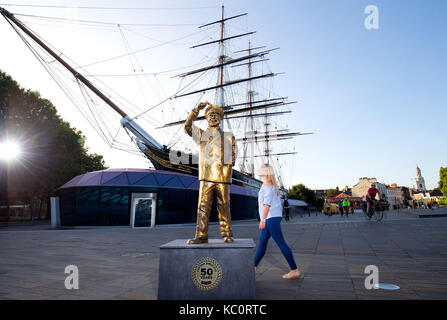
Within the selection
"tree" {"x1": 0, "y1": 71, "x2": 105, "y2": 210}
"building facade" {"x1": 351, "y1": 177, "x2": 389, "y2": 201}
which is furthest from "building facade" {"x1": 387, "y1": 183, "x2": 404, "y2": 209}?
"tree" {"x1": 0, "y1": 71, "x2": 105, "y2": 210}

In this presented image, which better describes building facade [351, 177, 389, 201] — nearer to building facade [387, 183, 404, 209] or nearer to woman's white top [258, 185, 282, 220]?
building facade [387, 183, 404, 209]

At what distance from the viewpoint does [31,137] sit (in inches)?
906

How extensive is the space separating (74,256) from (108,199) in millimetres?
12914

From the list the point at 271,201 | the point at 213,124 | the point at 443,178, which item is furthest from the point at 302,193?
the point at 213,124

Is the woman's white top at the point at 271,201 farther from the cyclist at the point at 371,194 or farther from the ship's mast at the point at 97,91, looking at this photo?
the ship's mast at the point at 97,91

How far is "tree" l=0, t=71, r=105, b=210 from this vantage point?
72.5ft

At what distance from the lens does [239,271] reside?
2.75 m

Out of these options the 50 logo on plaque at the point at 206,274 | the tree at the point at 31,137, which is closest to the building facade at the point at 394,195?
the tree at the point at 31,137

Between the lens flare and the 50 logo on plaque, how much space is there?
2666 cm

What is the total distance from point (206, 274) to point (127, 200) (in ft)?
56.4
